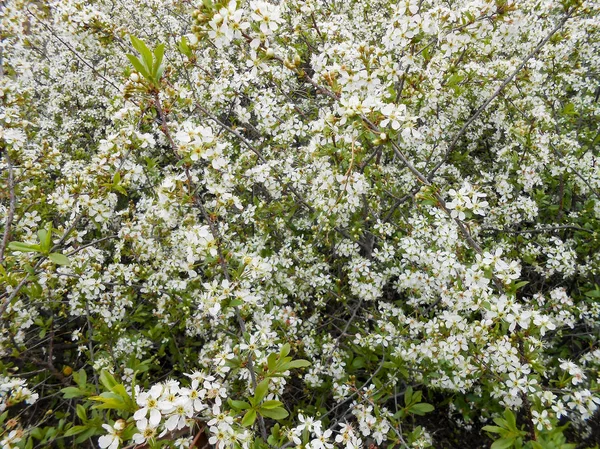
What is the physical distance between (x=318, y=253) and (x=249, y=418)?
2.33 meters

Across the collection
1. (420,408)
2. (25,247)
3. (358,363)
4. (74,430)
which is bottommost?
(420,408)

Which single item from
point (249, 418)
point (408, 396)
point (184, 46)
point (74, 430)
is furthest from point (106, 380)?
point (408, 396)

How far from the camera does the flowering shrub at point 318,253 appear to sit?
7.57 ft

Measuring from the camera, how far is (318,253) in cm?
409

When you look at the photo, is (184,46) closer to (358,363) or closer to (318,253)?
(318,253)

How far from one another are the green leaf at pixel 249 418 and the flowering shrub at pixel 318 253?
0.05 feet

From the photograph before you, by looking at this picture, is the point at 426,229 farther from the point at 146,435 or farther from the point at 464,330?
the point at 146,435

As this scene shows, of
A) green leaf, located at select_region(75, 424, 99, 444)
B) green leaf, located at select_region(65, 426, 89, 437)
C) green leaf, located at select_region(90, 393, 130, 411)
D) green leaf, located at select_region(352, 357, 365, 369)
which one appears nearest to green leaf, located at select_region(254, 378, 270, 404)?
green leaf, located at select_region(90, 393, 130, 411)

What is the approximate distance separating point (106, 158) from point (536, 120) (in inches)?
161

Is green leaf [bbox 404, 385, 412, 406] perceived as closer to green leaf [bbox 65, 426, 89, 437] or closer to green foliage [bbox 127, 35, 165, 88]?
green leaf [bbox 65, 426, 89, 437]

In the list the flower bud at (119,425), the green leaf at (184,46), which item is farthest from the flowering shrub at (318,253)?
the green leaf at (184,46)

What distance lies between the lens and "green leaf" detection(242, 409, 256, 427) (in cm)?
186

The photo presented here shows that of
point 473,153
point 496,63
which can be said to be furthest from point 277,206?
point 473,153

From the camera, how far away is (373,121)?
2.33 m
